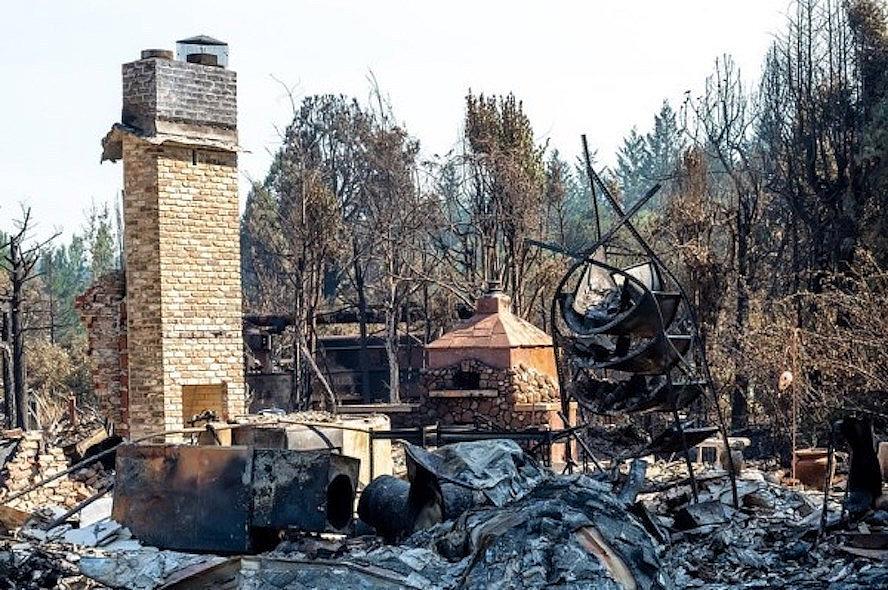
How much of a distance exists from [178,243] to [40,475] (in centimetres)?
393

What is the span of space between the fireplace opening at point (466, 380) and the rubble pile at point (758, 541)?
32.9ft

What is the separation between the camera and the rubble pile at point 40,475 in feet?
57.1

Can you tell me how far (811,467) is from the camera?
631 inches

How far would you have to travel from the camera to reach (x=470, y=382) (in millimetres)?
24000

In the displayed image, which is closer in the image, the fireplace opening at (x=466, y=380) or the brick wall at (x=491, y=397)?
the brick wall at (x=491, y=397)

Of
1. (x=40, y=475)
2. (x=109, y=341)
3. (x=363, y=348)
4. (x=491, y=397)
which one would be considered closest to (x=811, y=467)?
(x=491, y=397)

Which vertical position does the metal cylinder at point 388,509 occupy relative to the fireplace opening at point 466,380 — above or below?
below

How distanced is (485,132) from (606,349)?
19.9 metres

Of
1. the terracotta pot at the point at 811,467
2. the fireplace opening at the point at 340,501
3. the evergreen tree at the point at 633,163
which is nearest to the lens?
the fireplace opening at the point at 340,501

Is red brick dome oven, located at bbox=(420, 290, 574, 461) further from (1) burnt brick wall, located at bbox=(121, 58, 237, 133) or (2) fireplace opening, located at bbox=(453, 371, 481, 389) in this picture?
(1) burnt brick wall, located at bbox=(121, 58, 237, 133)

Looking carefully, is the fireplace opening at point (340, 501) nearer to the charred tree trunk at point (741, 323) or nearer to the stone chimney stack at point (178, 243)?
the stone chimney stack at point (178, 243)

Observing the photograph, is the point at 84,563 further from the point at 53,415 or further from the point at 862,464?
the point at 53,415

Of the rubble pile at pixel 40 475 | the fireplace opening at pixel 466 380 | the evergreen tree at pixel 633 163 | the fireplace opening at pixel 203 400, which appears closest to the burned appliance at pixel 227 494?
the rubble pile at pixel 40 475

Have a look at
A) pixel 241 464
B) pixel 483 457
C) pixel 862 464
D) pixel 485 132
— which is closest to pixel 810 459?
pixel 862 464
